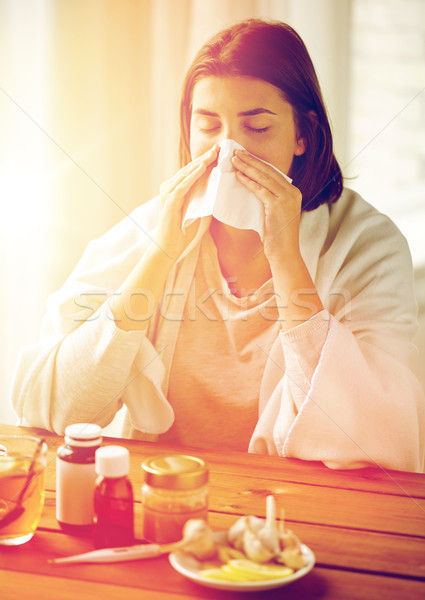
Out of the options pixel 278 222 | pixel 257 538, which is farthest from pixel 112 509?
pixel 278 222

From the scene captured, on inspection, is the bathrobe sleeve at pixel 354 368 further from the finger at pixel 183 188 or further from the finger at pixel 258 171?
the finger at pixel 183 188

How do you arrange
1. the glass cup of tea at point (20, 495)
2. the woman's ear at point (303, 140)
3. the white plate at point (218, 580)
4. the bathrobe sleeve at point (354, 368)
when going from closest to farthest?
1. the white plate at point (218, 580)
2. the glass cup of tea at point (20, 495)
3. the bathrobe sleeve at point (354, 368)
4. the woman's ear at point (303, 140)

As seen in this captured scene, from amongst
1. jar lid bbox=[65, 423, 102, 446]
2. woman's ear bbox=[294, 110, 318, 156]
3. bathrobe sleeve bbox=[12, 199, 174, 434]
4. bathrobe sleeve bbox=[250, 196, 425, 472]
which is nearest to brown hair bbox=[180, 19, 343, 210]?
woman's ear bbox=[294, 110, 318, 156]

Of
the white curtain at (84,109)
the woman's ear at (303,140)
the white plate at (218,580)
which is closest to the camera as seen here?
the white plate at (218,580)

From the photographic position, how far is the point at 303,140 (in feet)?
4.63

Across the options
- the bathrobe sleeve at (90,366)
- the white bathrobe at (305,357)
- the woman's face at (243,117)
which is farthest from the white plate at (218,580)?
the woman's face at (243,117)

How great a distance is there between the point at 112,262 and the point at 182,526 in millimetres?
728

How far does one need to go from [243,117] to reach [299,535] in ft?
2.51

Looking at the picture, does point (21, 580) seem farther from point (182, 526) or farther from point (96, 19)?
point (96, 19)

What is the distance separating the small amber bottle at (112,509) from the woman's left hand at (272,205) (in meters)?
0.59

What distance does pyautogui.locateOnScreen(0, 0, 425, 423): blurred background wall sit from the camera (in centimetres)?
184

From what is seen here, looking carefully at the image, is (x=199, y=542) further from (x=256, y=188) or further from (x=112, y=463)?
(x=256, y=188)

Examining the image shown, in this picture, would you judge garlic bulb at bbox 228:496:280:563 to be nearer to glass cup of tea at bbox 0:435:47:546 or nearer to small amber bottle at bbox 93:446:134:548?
small amber bottle at bbox 93:446:134:548

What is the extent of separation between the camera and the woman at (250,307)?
1139mm
